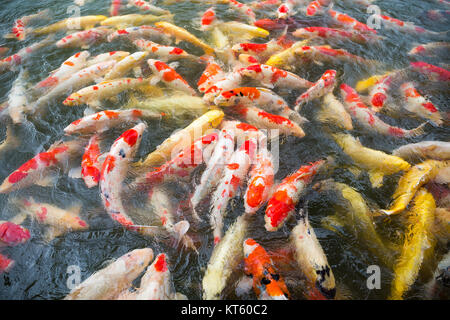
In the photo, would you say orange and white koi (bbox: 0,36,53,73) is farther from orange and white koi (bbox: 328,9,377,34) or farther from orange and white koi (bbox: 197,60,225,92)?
orange and white koi (bbox: 328,9,377,34)

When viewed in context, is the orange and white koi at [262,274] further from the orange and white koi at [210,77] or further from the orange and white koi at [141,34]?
the orange and white koi at [141,34]

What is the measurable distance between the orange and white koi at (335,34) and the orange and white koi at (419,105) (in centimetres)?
158

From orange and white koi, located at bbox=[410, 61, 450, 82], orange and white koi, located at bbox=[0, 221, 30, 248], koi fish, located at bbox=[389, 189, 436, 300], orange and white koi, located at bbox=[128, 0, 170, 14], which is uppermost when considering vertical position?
orange and white koi, located at bbox=[128, 0, 170, 14]

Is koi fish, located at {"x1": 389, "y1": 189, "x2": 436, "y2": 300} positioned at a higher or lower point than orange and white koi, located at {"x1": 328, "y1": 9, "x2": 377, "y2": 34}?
lower

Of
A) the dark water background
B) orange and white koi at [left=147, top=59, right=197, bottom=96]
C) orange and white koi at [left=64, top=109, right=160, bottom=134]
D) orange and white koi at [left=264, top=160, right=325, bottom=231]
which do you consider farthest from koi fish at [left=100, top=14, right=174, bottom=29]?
orange and white koi at [left=264, top=160, right=325, bottom=231]

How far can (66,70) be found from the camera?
17.1 ft

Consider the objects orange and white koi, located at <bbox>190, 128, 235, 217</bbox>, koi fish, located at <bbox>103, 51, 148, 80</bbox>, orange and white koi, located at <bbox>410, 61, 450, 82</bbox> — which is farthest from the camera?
koi fish, located at <bbox>103, 51, 148, 80</bbox>

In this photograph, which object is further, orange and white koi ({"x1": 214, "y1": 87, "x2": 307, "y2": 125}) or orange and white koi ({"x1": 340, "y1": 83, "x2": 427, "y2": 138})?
orange and white koi ({"x1": 214, "y1": 87, "x2": 307, "y2": 125})

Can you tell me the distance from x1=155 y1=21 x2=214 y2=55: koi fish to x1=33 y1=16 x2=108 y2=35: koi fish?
5.82ft

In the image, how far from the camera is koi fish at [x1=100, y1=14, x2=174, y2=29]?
661cm

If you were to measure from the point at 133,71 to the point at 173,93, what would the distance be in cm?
102

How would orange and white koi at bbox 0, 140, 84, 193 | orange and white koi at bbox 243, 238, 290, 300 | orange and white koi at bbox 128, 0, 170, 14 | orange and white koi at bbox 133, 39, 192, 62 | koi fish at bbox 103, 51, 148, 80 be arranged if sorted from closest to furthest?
orange and white koi at bbox 243, 238, 290, 300
orange and white koi at bbox 0, 140, 84, 193
koi fish at bbox 103, 51, 148, 80
orange and white koi at bbox 133, 39, 192, 62
orange and white koi at bbox 128, 0, 170, 14

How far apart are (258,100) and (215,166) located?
1.49m
